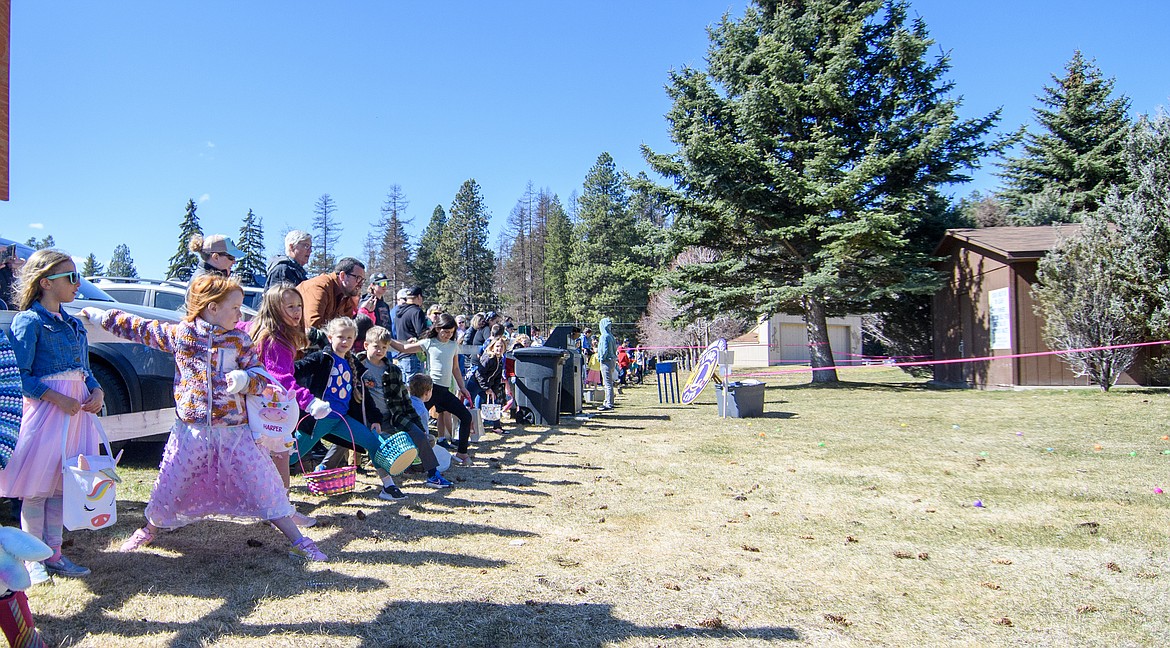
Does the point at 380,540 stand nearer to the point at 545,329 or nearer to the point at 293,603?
the point at 293,603

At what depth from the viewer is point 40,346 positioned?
3.48 metres

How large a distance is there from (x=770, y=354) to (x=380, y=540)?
46.3 metres

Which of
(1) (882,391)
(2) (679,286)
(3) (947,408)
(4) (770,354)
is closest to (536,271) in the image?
(4) (770,354)

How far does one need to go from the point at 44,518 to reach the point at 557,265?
64237mm

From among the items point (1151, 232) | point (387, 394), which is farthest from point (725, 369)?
point (1151, 232)

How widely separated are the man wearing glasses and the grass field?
4.76 feet

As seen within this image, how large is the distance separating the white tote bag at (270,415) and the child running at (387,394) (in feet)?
5.10

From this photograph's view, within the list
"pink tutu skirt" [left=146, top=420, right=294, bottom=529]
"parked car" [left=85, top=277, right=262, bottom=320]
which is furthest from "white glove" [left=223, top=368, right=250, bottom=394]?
"parked car" [left=85, top=277, right=262, bottom=320]

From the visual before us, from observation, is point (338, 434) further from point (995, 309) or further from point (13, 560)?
point (995, 309)

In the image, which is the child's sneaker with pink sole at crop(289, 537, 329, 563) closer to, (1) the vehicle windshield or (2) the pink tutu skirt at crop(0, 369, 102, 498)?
(2) the pink tutu skirt at crop(0, 369, 102, 498)

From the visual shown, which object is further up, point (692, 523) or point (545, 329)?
point (545, 329)

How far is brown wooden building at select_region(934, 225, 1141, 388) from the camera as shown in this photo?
57.3 feet

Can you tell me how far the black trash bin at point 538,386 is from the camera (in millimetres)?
11297

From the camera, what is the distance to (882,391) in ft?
61.7
